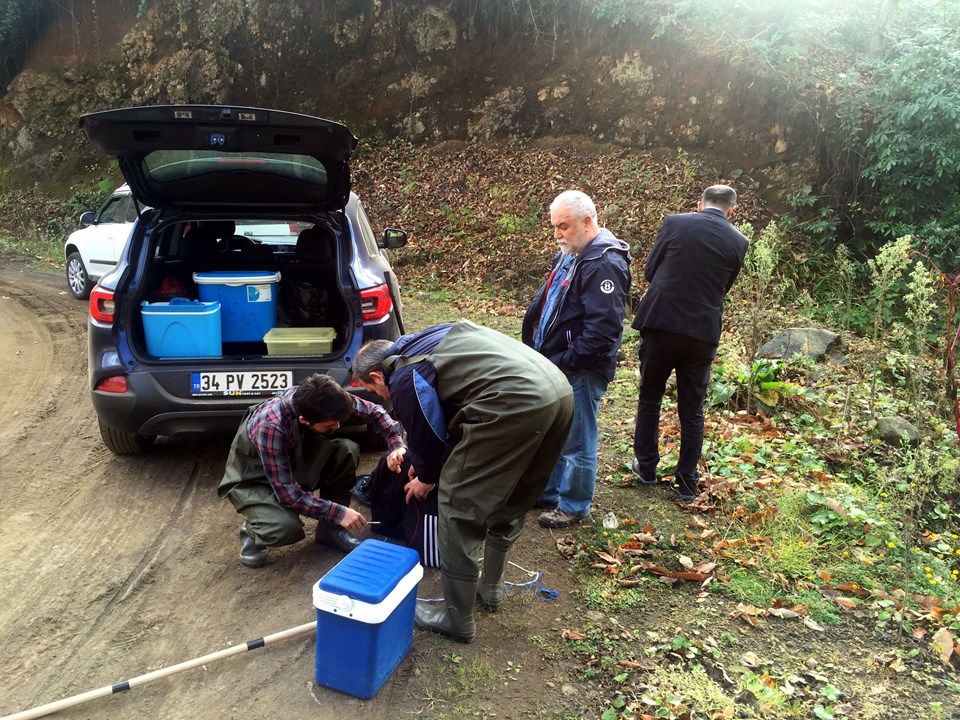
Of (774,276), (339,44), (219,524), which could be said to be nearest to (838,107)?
(774,276)

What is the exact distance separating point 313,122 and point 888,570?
4.01 meters

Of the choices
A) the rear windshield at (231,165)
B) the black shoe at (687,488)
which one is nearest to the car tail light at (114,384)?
the rear windshield at (231,165)

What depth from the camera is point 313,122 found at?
4.07 m

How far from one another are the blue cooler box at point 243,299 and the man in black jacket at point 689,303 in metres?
2.71

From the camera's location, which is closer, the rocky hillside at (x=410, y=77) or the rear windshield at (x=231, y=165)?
the rear windshield at (x=231, y=165)

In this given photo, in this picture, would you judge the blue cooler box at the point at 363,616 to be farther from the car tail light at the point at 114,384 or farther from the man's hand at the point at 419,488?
the car tail light at the point at 114,384

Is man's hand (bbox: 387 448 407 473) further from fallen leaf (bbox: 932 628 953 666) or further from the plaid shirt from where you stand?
fallen leaf (bbox: 932 628 953 666)

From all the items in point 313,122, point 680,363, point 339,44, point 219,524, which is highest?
point 339,44

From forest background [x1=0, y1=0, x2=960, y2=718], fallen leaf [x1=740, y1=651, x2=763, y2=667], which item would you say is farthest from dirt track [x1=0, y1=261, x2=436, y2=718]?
fallen leaf [x1=740, y1=651, x2=763, y2=667]

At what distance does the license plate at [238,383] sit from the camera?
439 cm

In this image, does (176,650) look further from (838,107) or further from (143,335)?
(838,107)

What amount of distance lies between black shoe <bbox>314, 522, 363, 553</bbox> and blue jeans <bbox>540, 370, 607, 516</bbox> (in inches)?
47.2

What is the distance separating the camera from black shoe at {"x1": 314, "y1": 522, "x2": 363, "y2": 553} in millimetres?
3803

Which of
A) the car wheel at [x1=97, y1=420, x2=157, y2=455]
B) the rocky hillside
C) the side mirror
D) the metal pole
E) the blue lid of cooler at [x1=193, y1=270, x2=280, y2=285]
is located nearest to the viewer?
the metal pole
